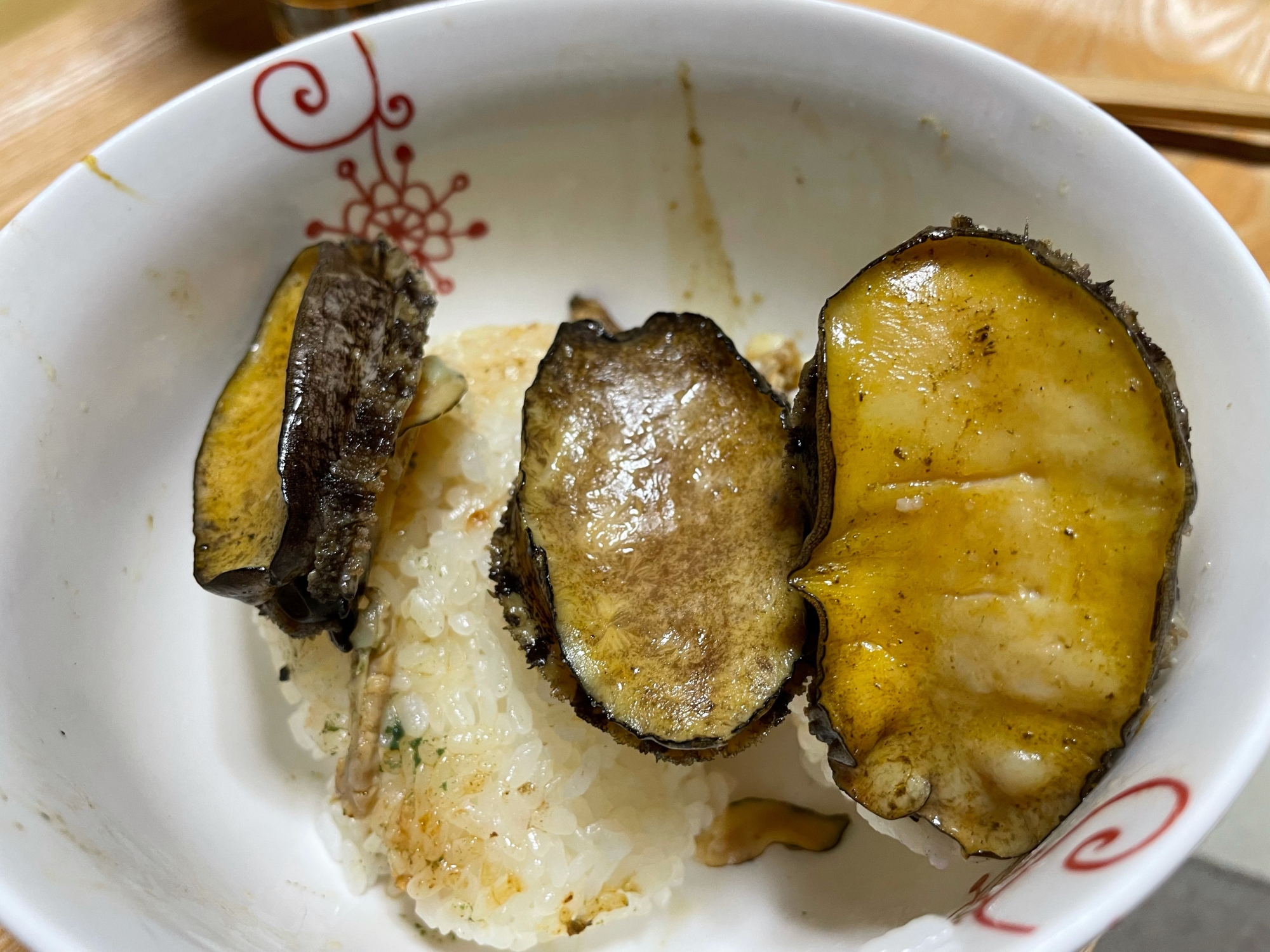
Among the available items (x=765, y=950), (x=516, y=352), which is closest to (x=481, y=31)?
(x=516, y=352)

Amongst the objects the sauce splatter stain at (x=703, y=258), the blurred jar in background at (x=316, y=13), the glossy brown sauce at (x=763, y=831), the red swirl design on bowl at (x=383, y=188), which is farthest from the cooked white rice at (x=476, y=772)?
the blurred jar in background at (x=316, y=13)

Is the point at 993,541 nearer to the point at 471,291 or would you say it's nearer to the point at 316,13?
the point at 471,291

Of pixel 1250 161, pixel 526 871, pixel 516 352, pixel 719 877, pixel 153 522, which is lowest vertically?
pixel 719 877

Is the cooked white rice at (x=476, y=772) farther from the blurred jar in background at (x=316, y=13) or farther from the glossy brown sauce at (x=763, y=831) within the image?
the blurred jar in background at (x=316, y=13)

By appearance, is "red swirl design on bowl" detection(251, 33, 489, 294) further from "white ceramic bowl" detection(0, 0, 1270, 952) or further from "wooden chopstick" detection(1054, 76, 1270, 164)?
"wooden chopstick" detection(1054, 76, 1270, 164)

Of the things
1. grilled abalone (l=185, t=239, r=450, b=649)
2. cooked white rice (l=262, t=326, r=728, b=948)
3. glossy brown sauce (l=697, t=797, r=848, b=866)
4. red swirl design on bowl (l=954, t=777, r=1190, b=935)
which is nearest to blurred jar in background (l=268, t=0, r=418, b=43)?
grilled abalone (l=185, t=239, r=450, b=649)

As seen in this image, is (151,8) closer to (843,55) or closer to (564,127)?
(564,127)

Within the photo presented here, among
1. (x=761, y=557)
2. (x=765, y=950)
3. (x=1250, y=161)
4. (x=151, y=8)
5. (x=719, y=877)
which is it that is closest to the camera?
(x=761, y=557)
